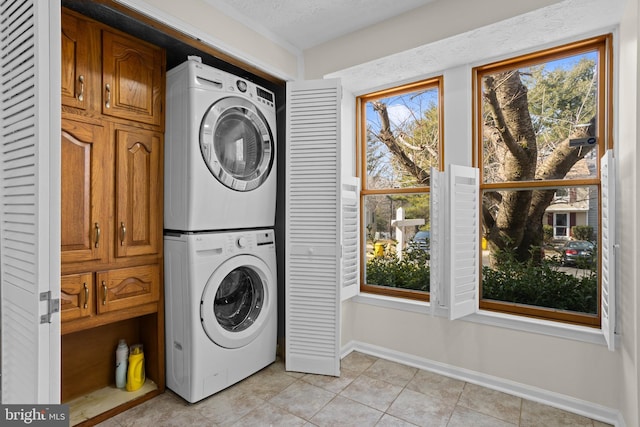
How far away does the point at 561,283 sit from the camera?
7.22ft

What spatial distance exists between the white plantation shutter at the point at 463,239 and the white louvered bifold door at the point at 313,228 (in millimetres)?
759

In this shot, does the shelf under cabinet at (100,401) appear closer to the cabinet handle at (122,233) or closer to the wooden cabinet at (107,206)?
the wooden cabinet at (107,206)

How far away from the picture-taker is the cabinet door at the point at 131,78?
1.88 m

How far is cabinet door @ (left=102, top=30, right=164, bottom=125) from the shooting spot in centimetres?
188

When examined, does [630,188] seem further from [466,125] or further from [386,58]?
[386,58]

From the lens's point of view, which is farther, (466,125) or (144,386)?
(466,125)

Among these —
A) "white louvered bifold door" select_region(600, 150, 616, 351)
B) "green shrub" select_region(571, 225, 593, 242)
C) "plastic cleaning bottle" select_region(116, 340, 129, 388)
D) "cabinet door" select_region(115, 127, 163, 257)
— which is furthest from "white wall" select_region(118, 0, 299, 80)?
"green shrub" select_region(571, 225, 593, 242)

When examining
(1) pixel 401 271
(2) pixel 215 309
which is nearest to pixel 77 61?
(2) pixel 215 309

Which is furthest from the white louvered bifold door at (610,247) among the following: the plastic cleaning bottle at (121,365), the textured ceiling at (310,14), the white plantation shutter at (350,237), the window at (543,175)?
the plastic cleaning bottle at (121,365)

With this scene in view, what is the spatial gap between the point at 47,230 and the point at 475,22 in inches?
93.2

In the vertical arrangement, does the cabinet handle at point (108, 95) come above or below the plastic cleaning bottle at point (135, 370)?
above

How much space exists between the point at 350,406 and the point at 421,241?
52.7 inches

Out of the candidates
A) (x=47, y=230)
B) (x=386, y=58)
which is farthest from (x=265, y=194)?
(x=47, y=230)

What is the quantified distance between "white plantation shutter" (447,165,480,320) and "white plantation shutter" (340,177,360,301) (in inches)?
31.5
